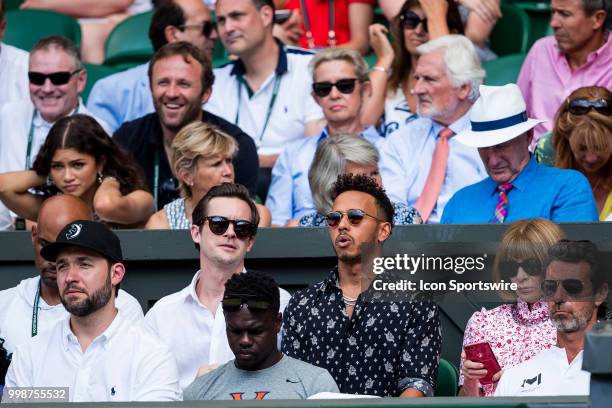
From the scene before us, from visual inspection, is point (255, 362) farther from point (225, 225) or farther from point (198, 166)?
point (198, 166)

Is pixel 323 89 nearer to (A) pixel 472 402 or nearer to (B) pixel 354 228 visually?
(B) pixel 354 228

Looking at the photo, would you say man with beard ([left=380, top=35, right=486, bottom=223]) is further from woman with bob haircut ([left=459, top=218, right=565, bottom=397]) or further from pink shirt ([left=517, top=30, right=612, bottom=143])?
woman with bob haircut ([left=459, top=218, right=565, bottom=397])

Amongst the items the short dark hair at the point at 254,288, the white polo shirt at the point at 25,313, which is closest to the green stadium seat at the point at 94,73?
the white polo shirt at the point at 25,313

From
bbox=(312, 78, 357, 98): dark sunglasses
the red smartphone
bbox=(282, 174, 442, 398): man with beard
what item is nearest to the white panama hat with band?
bbox=(312, 78, 357, 98): dark sunglasses

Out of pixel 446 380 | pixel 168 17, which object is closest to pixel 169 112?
pixel 168 17

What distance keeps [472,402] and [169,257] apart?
3266 mm

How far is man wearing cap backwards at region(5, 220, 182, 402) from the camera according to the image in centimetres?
595

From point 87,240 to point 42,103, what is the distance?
2611mm

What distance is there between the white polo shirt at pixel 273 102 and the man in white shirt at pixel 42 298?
6.93 ft

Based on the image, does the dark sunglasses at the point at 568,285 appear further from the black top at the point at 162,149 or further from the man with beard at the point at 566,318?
the black top at the point at 162,149

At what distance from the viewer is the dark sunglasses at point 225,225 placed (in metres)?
6.51

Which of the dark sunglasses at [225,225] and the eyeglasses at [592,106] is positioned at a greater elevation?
the eyeglasses at [592,106]

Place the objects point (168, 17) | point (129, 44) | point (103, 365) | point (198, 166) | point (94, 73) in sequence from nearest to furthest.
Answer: point (103, 365) → point (198, 166) → point (168, 17) → point (94, 73) → point (129, 44)

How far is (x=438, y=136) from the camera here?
812 cm
